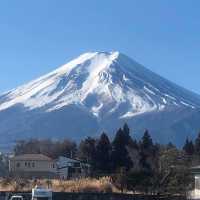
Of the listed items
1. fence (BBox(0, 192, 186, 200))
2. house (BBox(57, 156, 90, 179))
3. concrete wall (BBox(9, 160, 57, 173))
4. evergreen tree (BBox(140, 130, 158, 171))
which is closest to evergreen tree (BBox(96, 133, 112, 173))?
house (BBox(57, 156, 90, 179))

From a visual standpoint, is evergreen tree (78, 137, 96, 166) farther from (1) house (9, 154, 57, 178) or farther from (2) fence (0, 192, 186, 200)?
(2) fence (0, 192, 186, 200)

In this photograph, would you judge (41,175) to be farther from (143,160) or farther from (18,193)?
(18,193)

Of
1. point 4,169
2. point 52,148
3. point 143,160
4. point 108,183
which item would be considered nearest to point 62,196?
point 108,183

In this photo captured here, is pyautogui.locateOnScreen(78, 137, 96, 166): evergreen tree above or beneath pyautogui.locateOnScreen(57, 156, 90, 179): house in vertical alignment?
above

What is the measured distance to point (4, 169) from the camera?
10212 centimetres

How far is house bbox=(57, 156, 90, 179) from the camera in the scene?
3593 inches

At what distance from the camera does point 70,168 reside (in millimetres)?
94562

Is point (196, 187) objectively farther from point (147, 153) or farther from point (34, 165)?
point (34, 165)

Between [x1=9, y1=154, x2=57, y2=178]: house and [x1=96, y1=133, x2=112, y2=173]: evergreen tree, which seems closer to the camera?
[x1=96, y1=133, x2=112, y2=173]: evergreen tree

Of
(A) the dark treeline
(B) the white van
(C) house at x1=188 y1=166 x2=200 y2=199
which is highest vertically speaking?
(A) the dark treeline

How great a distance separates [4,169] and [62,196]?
50.4 m

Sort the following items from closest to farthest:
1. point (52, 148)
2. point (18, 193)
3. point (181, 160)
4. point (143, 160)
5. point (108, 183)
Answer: point (18, 193) < point (108, 183) < point (181, 160) < point (143, 160) < point (52, 148)

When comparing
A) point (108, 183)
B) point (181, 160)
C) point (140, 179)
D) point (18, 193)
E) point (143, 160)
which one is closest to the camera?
point (18, 193)

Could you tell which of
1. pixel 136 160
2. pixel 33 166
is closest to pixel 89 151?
pixel 136 160
